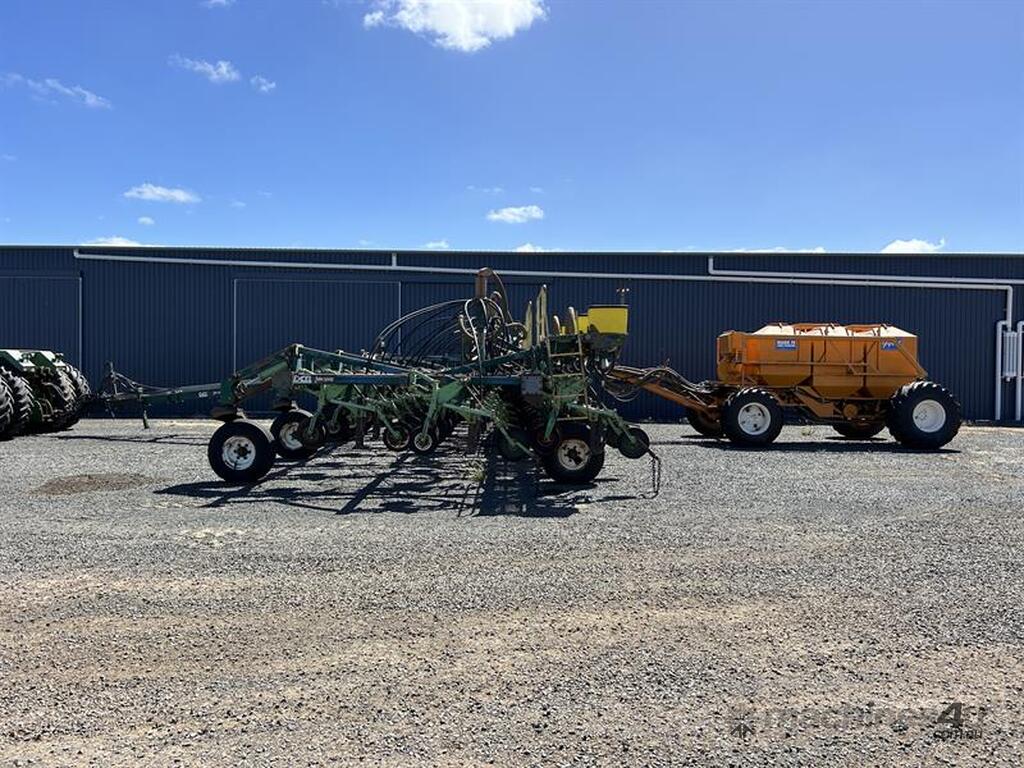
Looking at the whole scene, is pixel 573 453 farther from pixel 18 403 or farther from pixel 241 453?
pixel 18 403

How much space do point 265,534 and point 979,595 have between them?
195 inches

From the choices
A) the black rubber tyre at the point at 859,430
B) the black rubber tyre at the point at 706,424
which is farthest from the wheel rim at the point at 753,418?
the black rubber tyre at the point at 859,430

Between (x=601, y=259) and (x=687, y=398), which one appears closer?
(x=687, y=398)

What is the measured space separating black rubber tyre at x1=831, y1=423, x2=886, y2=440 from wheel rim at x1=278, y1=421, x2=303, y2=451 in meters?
9.53

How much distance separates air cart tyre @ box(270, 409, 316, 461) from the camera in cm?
1040

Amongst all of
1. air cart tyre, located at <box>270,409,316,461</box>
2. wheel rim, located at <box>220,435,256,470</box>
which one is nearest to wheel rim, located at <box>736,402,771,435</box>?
air cart tyre, located at <box>270,409,316,461</box>

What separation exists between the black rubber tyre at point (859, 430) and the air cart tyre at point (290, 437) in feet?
31.0

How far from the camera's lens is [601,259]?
19422 millimetres

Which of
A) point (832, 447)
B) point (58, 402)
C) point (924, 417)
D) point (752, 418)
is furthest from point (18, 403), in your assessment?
point (924, 417)

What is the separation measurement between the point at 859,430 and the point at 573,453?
8.00 metres

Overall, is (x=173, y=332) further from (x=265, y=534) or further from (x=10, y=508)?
(x=265, y=534)

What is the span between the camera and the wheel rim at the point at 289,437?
10497mm

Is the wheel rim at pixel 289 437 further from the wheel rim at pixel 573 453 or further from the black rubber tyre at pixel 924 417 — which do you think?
the black rubber tyre at pixel 924 417

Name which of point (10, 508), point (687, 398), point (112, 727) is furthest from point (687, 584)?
point (687, 398)
